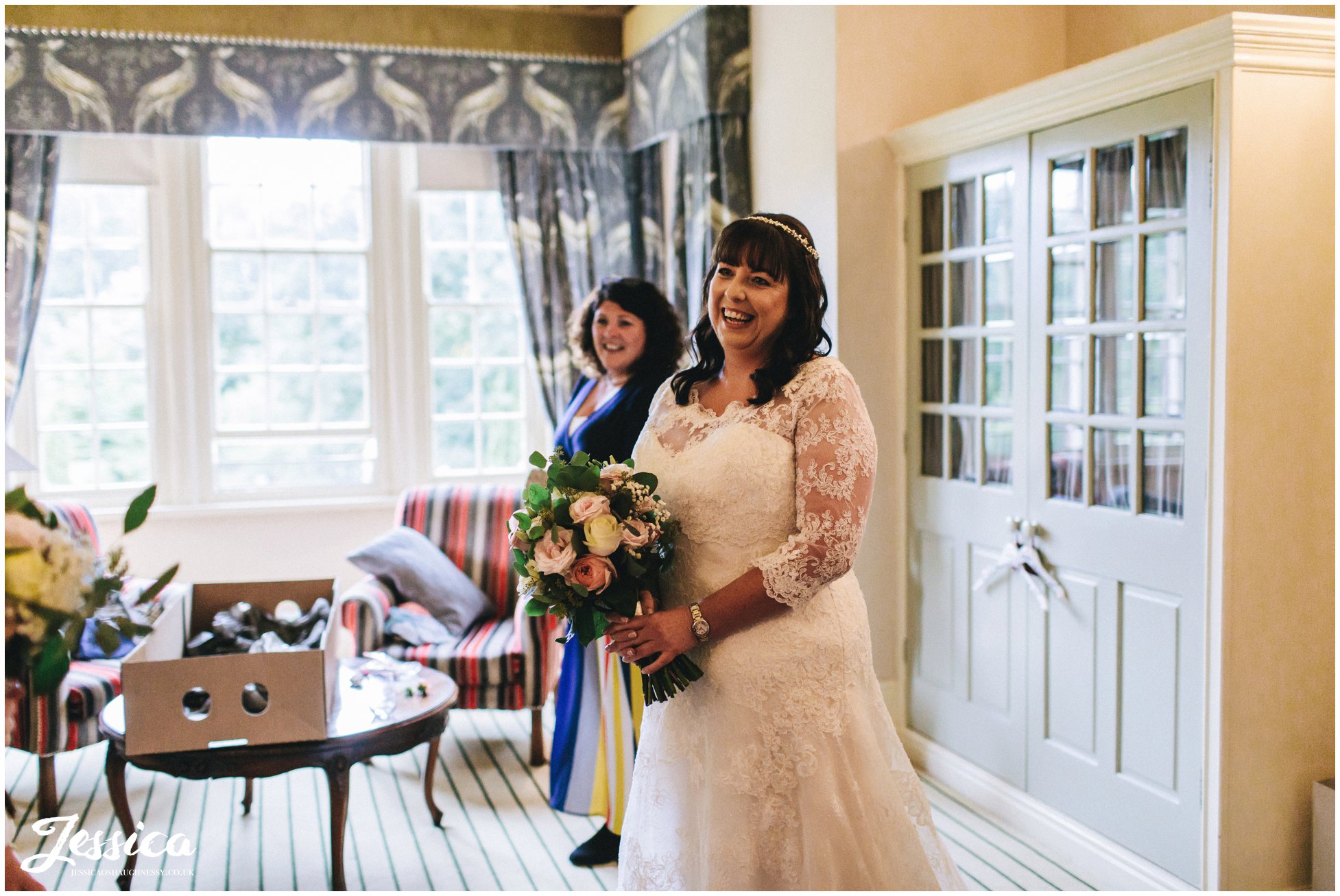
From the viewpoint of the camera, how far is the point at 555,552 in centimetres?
196

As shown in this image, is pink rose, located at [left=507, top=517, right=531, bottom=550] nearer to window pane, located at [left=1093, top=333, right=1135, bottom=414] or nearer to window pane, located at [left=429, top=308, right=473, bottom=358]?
window pane, located at [left=1093, top=333, right=1135, bottom=414]

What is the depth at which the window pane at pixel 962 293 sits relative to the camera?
3.68 meters

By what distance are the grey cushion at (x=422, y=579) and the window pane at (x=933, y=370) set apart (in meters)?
1.91

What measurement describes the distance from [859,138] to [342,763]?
→ 2648 millimetres

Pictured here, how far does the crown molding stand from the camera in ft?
8.48

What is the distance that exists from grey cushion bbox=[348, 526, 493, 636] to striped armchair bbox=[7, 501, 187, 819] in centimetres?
96

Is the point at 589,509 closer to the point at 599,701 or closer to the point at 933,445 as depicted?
the point at 599,701

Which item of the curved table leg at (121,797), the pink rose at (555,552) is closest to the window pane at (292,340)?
the curved table leg at (121,797)

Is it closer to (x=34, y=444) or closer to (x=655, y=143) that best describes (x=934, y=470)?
(x=655, y=143)

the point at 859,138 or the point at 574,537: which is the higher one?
the point at 859,138

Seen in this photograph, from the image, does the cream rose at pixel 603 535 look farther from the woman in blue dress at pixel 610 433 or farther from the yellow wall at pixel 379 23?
the yellow wall at pixel 379 23

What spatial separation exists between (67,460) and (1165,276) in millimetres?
4770

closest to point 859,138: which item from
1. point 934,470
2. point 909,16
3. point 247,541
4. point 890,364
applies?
point 909,16

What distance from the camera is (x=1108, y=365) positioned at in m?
3.09
